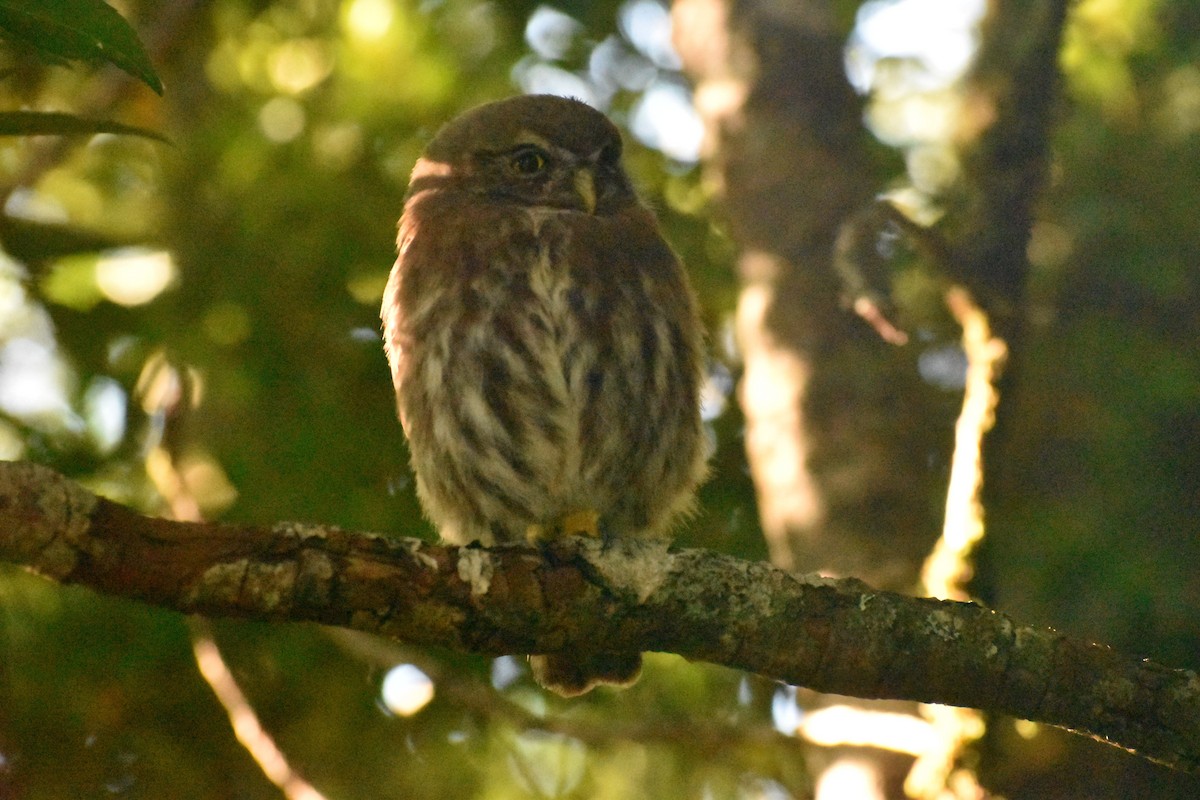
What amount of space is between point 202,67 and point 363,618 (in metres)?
3.90

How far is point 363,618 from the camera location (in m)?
2.34

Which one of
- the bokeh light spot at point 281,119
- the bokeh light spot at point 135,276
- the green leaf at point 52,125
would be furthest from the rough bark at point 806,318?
the green leaf at point 52,125

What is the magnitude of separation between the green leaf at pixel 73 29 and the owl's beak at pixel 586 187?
2.25 meters

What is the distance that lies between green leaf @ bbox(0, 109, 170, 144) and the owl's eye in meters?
2.27

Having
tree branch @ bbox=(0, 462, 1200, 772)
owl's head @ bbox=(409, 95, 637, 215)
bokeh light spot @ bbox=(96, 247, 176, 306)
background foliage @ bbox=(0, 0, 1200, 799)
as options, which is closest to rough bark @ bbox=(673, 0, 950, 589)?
background foliage @ bbox=(0, 0, 1200, 799)

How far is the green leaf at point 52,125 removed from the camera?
7.02 feet

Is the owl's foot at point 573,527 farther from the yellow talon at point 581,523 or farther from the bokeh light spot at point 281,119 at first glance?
the bokeh light spot at point 281,119

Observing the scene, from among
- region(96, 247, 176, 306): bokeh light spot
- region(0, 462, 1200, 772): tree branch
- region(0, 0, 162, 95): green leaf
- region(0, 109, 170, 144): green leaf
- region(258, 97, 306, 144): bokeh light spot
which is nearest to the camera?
region(0, 0, 162, 95): green leaf

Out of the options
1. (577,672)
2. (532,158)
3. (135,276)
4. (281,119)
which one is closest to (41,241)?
(135,276)

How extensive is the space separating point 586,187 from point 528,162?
25 cm

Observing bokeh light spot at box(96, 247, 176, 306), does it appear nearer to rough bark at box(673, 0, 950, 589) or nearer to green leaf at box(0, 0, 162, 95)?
rough bark at box(673, 0, 950, 589)

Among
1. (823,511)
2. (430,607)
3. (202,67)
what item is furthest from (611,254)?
(202,67)

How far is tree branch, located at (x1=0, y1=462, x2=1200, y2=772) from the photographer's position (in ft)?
7.93

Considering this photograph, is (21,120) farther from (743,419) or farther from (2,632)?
(743,419)
